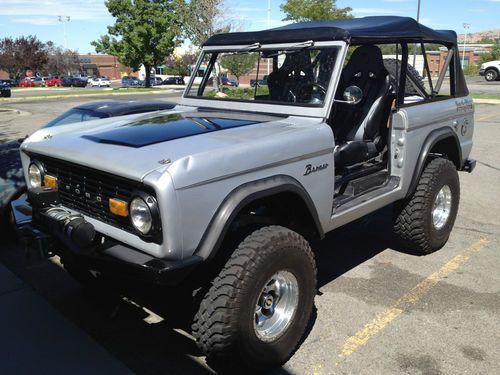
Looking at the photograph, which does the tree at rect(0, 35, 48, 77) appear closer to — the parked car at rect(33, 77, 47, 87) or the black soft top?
the parked car at rect(33, 77, 47, 87)

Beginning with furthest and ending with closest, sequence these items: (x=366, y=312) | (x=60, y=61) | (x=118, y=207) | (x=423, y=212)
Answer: (x=60, y=61)
(x=423, y=212)
(x=366, y=312)
(x=118, y=207)

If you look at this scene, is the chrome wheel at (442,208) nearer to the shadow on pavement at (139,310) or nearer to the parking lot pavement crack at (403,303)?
the parking lot pavement crack at (403,303)

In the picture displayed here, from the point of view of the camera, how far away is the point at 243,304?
8.79 ft

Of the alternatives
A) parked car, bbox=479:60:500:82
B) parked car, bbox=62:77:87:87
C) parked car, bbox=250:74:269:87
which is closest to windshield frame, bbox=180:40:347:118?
parked car, bbox=250:74:269:87

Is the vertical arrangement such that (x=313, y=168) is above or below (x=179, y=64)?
below

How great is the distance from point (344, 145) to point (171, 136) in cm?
167

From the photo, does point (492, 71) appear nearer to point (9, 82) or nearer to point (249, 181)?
point (9, 82)

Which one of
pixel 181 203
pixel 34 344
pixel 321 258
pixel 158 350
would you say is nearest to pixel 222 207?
pixel 181 203

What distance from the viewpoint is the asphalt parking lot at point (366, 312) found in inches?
123

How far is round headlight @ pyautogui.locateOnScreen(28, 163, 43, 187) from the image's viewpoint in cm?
340

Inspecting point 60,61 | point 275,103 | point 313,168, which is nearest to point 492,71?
point 275,103

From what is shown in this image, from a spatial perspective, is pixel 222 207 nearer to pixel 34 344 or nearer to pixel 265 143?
pixel 265 143

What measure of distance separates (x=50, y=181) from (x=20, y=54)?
216 feet

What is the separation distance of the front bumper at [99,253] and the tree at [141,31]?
36.2 m
